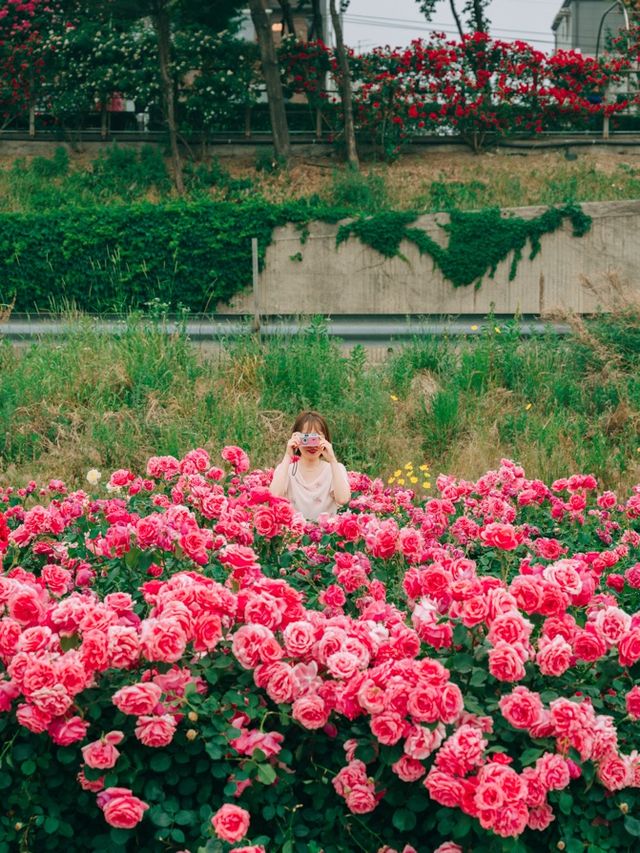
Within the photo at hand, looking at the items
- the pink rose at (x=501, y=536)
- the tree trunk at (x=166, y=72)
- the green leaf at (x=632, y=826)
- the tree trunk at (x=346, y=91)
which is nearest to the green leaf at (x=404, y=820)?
the green leaf at (x=632, y=826)

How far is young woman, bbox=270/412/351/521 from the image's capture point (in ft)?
20.5

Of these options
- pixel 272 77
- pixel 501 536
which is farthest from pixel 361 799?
pixel 272 77

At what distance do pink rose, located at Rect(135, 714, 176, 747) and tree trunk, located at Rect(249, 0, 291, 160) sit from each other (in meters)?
25.0

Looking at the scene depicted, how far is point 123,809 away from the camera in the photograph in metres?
2.94

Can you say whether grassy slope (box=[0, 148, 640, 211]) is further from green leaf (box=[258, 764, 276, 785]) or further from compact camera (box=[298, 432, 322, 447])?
green leaf (box=[258, 764, 276, 785])

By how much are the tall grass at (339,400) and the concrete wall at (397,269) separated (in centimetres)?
1211

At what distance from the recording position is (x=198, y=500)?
5.00 meters

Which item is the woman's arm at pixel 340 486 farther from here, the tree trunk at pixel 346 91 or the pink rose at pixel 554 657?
the tree trunk at pixel 346 91

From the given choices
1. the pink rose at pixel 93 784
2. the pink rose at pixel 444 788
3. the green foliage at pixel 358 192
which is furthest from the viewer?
the green foliage at pixel 358 192

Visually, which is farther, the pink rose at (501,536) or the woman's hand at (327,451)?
the woman's hand at (327,451)

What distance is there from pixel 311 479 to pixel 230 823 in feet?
11.6

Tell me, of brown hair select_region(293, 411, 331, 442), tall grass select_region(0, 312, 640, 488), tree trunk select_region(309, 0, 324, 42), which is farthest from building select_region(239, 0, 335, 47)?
brown hair select_region(293, 411, 331, 442)

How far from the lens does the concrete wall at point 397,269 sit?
23.9m

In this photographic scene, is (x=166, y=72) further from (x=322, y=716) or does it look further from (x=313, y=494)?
(x=322, y=716)
